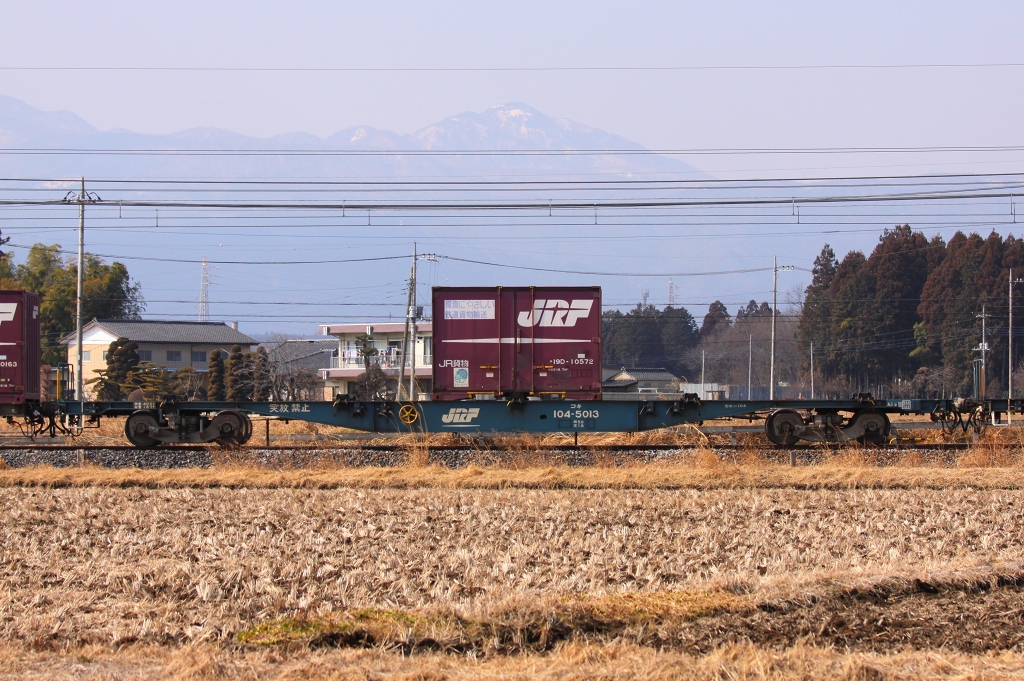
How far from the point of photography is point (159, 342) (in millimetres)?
77500

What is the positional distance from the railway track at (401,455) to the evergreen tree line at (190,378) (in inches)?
1254

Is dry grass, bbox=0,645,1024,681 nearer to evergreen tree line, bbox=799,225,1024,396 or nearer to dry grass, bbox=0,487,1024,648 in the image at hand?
dry grass, bbox=0,487,1024,648

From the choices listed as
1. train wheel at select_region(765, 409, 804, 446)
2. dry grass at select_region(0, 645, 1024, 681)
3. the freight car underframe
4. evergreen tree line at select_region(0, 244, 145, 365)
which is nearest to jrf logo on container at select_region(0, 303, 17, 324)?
the freight car underframe

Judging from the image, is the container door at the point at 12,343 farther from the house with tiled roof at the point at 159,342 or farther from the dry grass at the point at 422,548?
the house with tiled roof at the point at 159,342

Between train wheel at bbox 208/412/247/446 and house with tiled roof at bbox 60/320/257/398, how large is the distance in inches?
2329

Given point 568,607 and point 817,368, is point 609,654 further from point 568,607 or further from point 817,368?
point 817,368

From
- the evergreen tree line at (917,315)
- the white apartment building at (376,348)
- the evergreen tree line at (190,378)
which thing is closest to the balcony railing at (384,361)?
the white apartment building at (376,348)

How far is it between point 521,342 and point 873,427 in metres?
7.67

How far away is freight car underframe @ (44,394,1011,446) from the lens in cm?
1964

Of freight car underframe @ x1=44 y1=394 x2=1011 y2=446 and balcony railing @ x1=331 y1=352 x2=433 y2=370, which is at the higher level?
balcony railing @ x1=331 y1=352 x2=433 y2=370

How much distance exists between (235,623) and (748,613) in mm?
4011

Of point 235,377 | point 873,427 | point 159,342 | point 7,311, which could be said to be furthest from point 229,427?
point 159,342

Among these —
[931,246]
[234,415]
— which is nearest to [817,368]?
[931,246]

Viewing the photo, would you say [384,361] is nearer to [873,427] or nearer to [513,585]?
[873,427]
